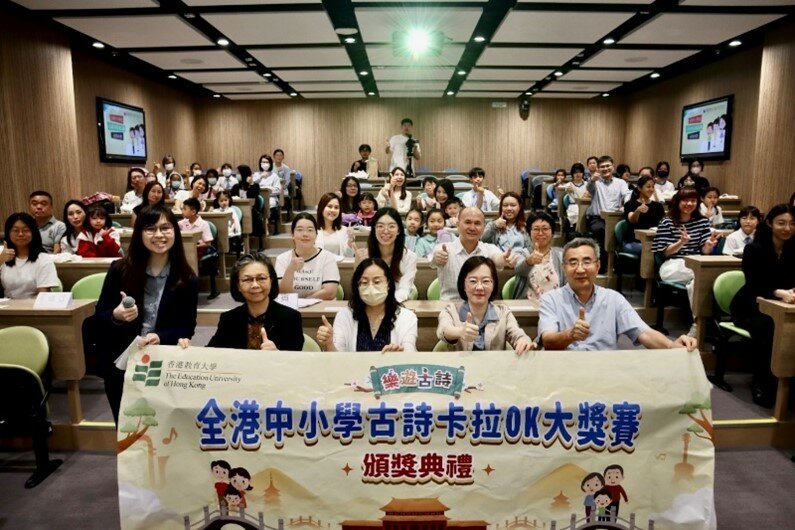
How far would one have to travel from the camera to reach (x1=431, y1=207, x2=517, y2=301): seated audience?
3.50 meters

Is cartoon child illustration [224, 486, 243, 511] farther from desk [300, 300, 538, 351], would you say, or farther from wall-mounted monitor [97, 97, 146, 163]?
wall-mounted monitor [97, 97, 146, 163]

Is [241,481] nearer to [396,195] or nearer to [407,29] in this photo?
[396,195]

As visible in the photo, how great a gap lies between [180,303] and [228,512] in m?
1.00

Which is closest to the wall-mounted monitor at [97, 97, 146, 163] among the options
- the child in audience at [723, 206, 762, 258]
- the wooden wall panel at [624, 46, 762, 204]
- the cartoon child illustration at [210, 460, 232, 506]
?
the cartoon child illustration at [210, 460, 232, 506]

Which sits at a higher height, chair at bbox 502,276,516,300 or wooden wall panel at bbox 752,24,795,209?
wooden wall panel at bbox 752,24,795,209

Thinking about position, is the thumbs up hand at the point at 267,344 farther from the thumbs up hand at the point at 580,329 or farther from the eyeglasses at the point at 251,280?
the thumbs up hand at the point at 580,329

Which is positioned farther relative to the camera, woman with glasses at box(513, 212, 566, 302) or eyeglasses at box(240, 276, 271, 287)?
woman with glasses at box(513, 212, 566, 302)

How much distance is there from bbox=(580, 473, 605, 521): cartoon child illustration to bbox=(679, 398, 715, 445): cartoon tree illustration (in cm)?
35

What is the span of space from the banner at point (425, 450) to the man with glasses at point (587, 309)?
503mm

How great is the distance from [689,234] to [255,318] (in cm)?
385

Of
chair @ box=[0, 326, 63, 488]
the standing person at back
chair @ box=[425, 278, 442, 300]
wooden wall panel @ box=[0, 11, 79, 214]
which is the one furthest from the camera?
the standing person at back

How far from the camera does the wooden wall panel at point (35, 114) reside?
600 centimetres

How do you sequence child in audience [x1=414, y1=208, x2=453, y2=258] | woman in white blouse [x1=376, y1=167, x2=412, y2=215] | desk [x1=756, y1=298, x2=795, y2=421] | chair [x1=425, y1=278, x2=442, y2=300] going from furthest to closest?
woman in white blouse [x1=376, y1=167, x2=412, y2=215] < child in audience [x1=414, y1=208, x2=453, y2=258] < chair [x1=425, y1=278, x2=442, y2=300] < desk [x1=756, y1=298, x2=795, y2=421]

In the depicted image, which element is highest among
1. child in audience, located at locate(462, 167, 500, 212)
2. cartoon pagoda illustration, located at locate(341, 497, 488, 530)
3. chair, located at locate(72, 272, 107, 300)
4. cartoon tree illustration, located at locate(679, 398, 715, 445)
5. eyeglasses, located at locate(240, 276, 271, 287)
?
child in audience, located at locate(462, 167, 500, 212)
